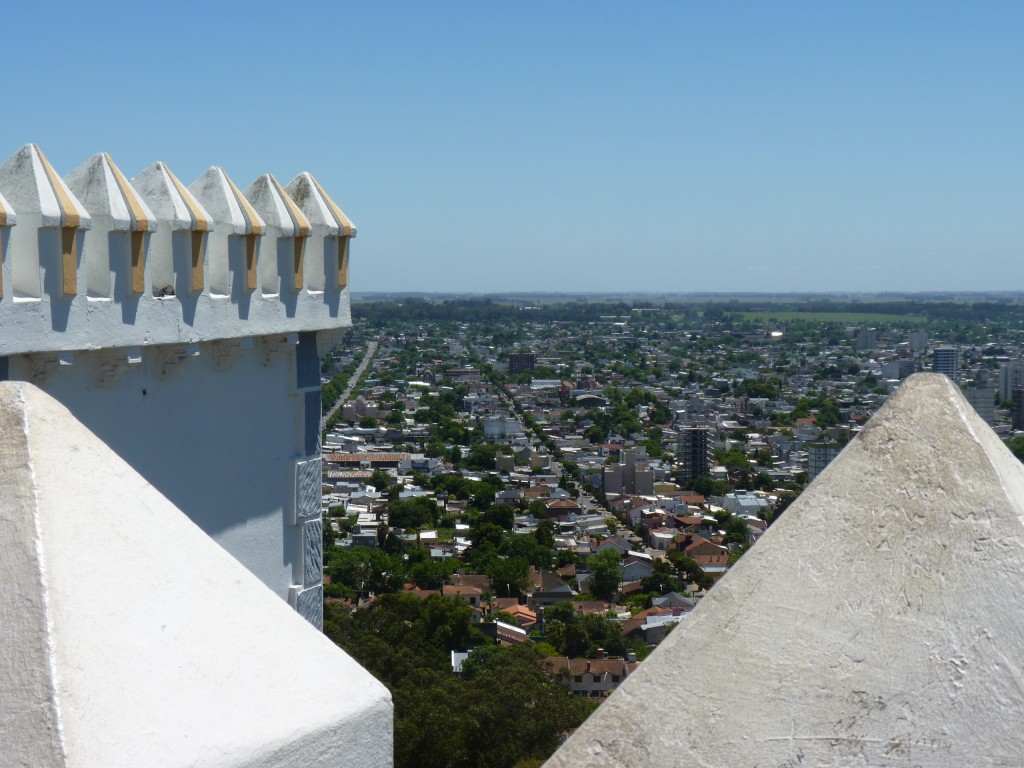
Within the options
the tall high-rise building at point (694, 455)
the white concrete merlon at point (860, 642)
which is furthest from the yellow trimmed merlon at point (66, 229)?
the tall high-rise building at point (694, 455)

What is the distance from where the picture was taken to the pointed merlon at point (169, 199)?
4.12 m

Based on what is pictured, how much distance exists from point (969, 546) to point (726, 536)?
115 ft

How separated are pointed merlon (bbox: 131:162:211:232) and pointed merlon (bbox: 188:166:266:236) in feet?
0.84

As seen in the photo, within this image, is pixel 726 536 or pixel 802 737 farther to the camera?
pixel 726 536

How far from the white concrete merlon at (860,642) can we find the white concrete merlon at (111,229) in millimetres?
2695

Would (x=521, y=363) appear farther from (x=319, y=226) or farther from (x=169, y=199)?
(x=169, y=199)

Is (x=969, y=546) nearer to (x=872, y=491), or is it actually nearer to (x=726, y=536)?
(x=872, y=491)

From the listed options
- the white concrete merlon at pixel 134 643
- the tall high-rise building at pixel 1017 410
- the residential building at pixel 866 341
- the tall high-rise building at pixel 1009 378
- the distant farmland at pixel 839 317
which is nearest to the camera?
the white concrete merlon at pixel 134 643

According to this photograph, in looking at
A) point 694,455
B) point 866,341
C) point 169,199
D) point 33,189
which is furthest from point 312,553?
point 866,341

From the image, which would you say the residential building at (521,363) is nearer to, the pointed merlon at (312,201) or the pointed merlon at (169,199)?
the pointed merlon at (312,201)

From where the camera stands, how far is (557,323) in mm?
143125

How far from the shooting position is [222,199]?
4523 millimetres

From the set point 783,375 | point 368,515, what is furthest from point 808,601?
point 783,375

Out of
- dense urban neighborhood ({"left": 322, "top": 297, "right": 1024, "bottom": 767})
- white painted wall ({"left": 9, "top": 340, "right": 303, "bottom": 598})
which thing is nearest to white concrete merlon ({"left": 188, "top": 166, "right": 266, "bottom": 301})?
white painted wall ({"left": 9, "top": 340, "right": 303, "bottom": 598})
